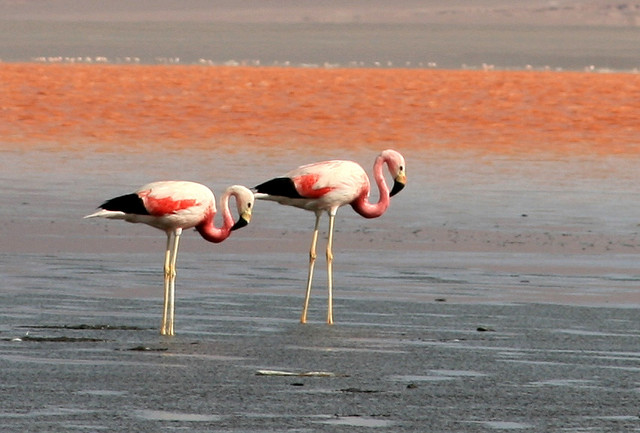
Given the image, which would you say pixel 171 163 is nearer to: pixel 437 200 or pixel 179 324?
pixel 437 200

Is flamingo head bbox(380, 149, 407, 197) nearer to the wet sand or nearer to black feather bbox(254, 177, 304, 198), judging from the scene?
the wet sand

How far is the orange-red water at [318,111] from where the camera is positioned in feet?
107

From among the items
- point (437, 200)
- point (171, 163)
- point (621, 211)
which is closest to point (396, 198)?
point (437, 200)

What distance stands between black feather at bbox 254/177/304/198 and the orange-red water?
54.6ft

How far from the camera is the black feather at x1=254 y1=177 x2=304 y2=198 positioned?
13.7 m

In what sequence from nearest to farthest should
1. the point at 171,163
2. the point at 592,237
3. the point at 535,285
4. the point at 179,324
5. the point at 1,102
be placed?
the point at 179,324 → the point at 535,285 → the point at 592,237 → the point at 171,163 → the point at 1,102

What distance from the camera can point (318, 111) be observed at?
1532 inches

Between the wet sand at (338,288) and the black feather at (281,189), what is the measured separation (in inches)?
34.5

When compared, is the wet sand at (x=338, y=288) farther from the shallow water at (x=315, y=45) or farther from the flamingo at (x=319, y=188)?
the shallow water at (x=315, y=45)

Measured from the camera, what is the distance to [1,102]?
3859 centimetres

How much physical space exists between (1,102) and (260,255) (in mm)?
22365

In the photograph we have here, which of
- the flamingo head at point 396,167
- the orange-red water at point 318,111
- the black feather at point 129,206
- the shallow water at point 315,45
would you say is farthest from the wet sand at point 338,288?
the shallow water at point 315,45

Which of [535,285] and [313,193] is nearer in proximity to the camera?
[313,193]

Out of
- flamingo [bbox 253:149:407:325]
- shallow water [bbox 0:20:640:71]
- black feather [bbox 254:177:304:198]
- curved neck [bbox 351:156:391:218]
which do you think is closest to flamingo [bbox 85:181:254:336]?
flamingo [bbox 253:149:407:325]
